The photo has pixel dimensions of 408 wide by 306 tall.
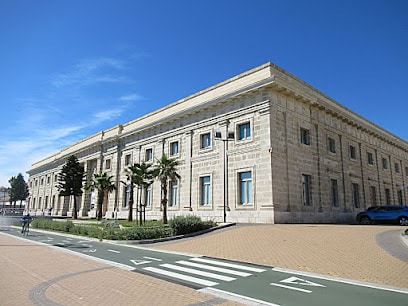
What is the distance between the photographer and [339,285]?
709cm

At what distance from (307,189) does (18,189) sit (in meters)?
96.4

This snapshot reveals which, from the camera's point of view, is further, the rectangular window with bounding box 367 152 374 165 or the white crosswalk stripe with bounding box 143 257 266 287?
the rectangular window with bounding box 367 152 374 165

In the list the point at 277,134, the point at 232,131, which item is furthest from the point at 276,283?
the point at 232,131

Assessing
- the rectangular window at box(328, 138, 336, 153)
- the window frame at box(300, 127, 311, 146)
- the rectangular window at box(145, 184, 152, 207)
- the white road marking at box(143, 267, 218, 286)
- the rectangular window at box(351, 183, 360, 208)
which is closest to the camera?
the white road marking at box(143, 267, 218, 286)

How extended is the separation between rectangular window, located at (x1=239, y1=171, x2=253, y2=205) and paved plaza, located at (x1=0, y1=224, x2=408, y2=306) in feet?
25.0

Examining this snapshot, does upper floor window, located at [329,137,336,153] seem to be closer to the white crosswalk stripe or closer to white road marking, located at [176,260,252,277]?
the white crosswalk stripe

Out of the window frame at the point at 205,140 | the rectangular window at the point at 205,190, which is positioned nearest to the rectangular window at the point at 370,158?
the window frame at the point at 205,140

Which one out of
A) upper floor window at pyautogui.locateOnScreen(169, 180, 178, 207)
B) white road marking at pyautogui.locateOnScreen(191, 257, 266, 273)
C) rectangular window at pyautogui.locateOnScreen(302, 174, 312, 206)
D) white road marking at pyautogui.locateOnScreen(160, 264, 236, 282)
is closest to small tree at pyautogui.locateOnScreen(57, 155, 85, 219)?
upper floor window at pyautogui.locateOnScreen(169, 180, 178, 207)

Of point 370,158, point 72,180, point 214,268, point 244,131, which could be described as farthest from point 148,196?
point 370,158

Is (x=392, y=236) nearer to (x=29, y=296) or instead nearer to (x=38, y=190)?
(x=29, y=296)

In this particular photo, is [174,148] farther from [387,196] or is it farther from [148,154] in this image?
[387,196]

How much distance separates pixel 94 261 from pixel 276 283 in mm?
6591

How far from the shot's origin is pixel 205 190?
2741 cm

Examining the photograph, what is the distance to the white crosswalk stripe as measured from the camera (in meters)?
7.90
